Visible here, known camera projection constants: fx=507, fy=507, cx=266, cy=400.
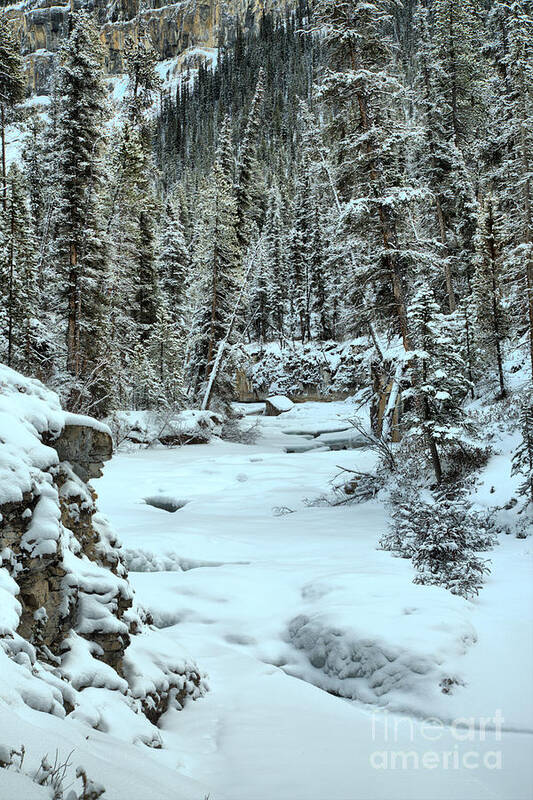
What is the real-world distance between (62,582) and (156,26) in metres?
204

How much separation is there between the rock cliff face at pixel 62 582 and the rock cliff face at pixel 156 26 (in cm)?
19035

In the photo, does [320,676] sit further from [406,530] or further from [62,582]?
[406,530]

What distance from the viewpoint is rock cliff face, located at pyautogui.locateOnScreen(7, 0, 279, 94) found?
160375mm

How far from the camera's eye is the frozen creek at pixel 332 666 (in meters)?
3.40

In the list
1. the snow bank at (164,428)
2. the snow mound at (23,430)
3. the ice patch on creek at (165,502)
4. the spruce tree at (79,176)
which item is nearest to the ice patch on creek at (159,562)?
the snow mound at (23,430)

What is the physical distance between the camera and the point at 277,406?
42.8 meters

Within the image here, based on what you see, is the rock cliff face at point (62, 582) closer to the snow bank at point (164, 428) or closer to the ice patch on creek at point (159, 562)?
the ice patch on creek at point (159, 562)

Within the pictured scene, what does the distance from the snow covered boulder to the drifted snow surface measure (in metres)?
31.9

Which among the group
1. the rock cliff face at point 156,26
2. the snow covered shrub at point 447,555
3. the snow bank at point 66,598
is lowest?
the snow covered shrub at point 447,555

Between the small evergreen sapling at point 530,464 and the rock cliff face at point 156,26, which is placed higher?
the rock cliff face at point 156,26

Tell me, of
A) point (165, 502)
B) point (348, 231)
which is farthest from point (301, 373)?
point (165, 502)

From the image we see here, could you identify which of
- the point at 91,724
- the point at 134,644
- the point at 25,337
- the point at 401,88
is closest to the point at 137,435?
the point at 25,337

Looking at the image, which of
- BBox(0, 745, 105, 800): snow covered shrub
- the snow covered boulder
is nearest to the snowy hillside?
BBox(0, 745, 105, 800): snow covered shrub

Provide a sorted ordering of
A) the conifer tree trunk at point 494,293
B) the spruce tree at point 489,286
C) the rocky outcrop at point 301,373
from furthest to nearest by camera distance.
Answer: the rocky outcrop at point 301,373
the spruce tree at point 489,286
the conifer tree trunk at point 494,293
